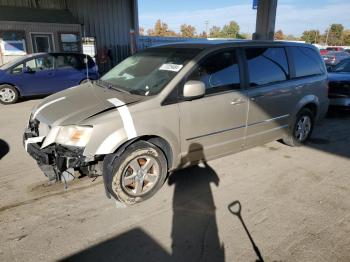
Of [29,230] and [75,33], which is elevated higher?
[75,33]

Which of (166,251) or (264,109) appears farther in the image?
(264,109)

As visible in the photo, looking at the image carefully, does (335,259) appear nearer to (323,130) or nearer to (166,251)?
(166,251)

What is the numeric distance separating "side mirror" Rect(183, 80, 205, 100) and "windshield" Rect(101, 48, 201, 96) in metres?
0.24

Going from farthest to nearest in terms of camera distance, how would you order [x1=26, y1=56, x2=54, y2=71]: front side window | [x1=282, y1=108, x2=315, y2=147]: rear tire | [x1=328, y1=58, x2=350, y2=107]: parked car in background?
1. [x1=26, y1=56, x2=54, y2=71]: front side window
2. [x1=328, y1=58, x2=350, y2=107]: parked car in background
3. [x1=282, y1=108, x2=315, y2=147]: rear tire

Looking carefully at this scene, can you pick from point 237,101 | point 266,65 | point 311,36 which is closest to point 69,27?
point 266,65

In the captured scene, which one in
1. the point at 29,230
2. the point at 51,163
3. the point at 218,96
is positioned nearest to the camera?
the point at 29,230

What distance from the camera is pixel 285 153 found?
5117 mm

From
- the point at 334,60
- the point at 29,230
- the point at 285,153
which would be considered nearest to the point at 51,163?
the point at 29,230

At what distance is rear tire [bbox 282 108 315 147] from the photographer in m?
5.21

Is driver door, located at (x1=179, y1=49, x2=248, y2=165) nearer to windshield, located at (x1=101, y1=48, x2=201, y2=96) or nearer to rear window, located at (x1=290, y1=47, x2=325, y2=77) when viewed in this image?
windshield, located at (x1=101, y1=48, x2=201, y2=96)

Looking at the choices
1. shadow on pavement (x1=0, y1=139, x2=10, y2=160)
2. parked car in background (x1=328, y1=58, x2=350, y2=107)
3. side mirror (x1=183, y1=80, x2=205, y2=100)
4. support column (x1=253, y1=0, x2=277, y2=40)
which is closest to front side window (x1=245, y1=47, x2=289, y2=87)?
side mirror (x1=183, y1=80, x2=205, y2=100)

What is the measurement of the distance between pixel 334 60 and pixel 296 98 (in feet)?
72.0

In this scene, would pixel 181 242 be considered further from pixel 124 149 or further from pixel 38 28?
pixel 38 28

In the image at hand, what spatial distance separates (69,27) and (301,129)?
1374 cm
